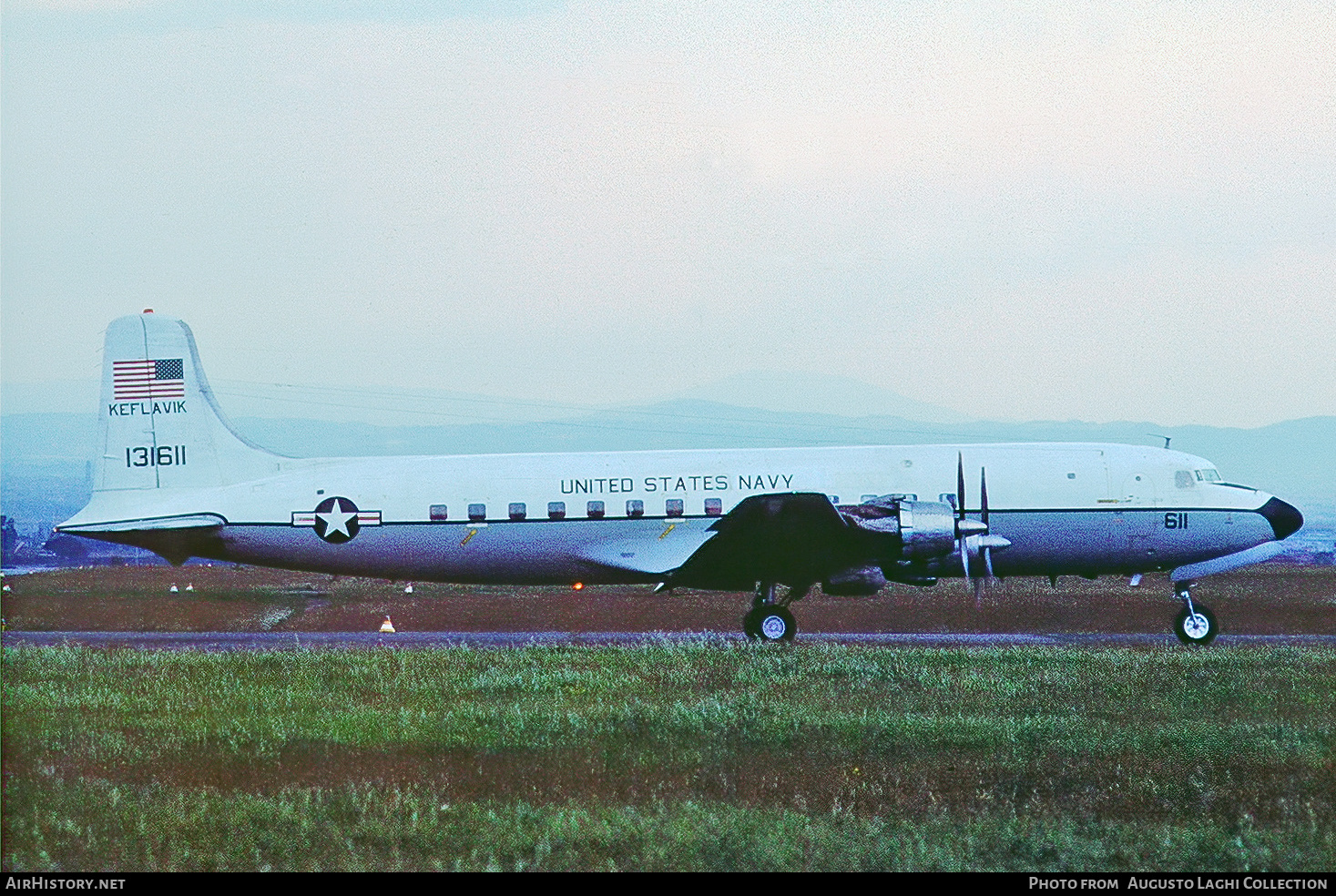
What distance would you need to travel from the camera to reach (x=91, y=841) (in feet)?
38.4

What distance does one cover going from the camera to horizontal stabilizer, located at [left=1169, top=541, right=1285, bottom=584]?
30.1m

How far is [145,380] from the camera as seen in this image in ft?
102

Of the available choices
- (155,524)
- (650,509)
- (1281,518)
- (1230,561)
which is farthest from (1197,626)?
(155,524)

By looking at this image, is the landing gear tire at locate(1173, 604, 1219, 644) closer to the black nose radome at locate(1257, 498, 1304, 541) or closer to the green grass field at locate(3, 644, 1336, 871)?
the black nose radome at locate(1257, 498, 1304, 541)

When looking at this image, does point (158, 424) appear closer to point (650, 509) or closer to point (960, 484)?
point (650, 509)

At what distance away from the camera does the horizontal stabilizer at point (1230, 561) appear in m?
30.1

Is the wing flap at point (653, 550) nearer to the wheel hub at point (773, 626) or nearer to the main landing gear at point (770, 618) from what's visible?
the main landing gear at point (770, 618)

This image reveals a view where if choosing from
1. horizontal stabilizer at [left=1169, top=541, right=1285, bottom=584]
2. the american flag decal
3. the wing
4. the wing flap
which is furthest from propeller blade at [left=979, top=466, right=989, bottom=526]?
the american flag decal

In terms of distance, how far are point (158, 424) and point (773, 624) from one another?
1484 cm

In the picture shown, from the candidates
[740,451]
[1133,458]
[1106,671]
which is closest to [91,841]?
[1106,671]

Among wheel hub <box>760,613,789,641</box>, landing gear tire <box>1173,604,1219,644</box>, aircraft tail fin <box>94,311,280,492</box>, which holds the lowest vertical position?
landing gear tire <box>1173,604,1219,644</box>

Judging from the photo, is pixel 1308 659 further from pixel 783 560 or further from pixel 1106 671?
pixel 783 560

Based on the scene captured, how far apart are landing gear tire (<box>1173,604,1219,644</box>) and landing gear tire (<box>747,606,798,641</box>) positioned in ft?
27.5
